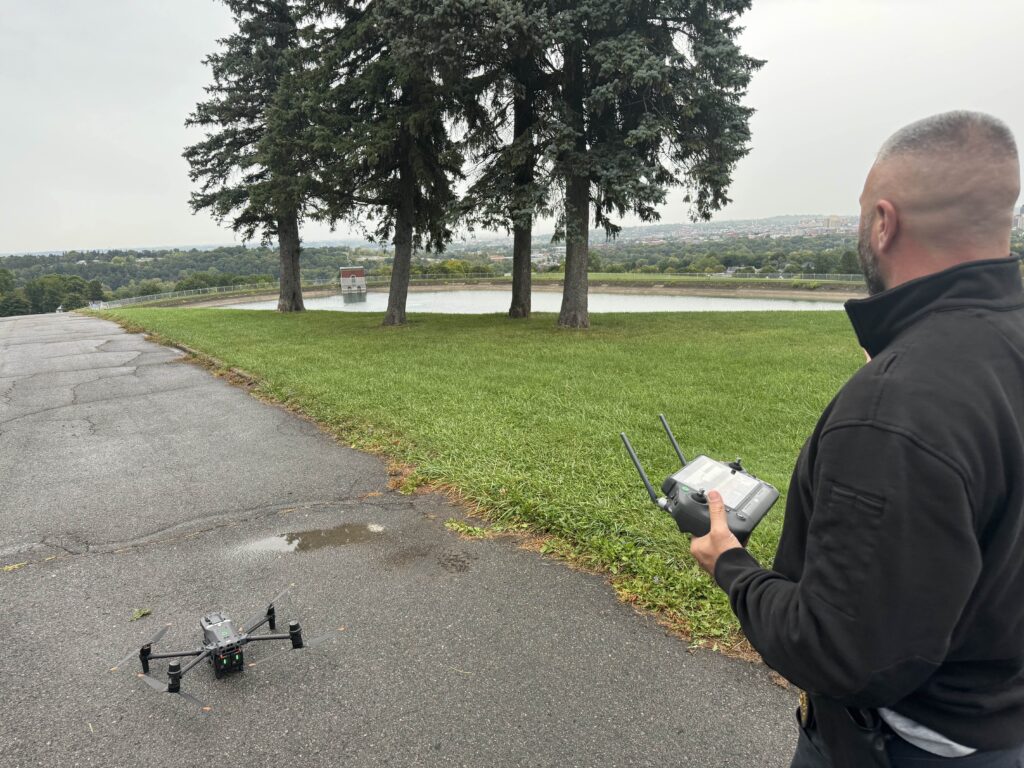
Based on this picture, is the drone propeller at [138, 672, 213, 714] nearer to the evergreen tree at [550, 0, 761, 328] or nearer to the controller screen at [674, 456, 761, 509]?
the controller screen at [674, 456, 761, 509]

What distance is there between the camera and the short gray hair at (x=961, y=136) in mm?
1052

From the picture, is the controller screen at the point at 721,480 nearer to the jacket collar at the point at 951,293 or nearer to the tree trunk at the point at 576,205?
the jacket collar at the point at 951,293

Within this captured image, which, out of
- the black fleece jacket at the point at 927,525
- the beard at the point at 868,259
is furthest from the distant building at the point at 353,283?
the black fleece jacket at the point at 927,525

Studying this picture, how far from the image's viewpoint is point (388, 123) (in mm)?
13828

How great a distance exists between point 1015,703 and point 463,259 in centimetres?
4395

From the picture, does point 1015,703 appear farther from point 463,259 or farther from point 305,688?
point 463,259

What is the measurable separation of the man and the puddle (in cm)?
324

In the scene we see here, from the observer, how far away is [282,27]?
20.3m

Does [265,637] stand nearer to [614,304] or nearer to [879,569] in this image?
[879,569]

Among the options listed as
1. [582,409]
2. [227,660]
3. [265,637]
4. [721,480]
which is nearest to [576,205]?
[582,409]

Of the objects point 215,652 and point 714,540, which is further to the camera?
point 215,652

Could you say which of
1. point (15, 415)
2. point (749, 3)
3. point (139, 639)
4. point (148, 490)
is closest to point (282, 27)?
point (749, 3)

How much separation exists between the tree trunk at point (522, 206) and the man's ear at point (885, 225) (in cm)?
1147

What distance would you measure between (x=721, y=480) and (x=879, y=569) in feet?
2.02
